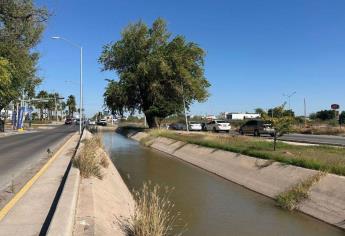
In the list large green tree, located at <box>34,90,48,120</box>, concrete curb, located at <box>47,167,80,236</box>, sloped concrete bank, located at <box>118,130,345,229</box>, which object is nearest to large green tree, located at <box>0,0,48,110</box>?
sloped concrete bank, located at <box>118,130,345,229</box>

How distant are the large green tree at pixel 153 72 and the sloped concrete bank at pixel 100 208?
43612 millimetres

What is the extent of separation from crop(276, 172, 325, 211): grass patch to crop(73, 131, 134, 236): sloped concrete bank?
4.12m

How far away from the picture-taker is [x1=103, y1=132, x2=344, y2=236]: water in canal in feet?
36.3

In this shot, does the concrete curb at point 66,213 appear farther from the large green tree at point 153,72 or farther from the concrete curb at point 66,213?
the large green tree at point 153,72

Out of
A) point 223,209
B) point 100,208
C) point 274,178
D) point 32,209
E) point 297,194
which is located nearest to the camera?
point 32,209

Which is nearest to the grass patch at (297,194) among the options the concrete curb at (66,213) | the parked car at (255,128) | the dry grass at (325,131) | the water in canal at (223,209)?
the water in canal at (223,209)

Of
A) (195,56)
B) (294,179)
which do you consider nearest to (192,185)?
(294,179)

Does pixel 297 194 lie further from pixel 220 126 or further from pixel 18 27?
pixel 220 126

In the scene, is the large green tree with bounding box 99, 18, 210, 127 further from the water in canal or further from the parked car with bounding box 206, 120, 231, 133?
the water in canal

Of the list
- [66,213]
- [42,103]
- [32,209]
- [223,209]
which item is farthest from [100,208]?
[42,103]

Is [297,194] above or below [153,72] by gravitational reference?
below

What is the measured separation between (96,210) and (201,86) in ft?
173

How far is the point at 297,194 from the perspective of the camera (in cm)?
1352

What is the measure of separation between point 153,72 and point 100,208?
4893 centimetres
